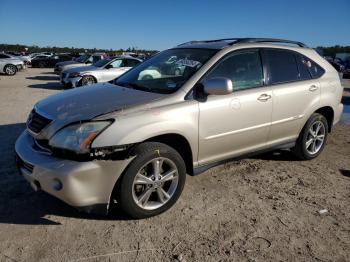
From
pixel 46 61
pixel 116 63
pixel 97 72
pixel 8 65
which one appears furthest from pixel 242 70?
pixel 46 61

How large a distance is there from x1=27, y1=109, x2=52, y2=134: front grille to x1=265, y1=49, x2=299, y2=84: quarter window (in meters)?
2.75

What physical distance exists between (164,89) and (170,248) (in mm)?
1684

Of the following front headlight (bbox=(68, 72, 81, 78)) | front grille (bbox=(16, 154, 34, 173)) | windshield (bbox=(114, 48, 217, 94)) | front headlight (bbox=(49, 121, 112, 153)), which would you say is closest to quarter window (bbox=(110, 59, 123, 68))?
front headlight (bbox=(68, 72, 81, 78))

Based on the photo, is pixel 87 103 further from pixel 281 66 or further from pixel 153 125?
pixel 281 66

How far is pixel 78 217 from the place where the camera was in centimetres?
346

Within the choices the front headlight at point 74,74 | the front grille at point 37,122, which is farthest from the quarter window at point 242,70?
the front headlight at point 74,74

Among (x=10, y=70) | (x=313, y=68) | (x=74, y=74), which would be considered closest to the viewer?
(x=313, y=68)

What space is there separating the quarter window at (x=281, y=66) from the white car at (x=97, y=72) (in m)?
9.23

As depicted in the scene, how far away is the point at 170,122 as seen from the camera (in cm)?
338

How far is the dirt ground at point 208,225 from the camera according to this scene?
9.53ft

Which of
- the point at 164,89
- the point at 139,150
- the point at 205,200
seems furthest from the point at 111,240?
the point at 164,89

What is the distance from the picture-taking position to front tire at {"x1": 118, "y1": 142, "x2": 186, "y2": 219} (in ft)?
10.5

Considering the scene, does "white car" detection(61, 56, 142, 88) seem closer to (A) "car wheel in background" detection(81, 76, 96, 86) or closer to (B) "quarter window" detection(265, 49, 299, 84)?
(A) "car wheel in background" detection(81, 76, 96, 86)

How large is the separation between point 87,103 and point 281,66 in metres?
2.62
